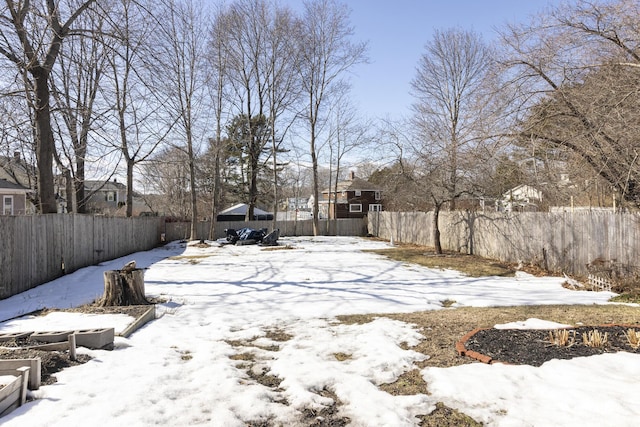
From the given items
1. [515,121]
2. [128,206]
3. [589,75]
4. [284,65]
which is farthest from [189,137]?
[589,75]

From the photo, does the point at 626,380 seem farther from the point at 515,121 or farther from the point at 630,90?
the point at 515,121

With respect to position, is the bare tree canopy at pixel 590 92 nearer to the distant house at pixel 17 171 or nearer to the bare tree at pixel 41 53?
the bare tree at pixel 41 53

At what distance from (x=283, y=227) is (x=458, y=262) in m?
16.3

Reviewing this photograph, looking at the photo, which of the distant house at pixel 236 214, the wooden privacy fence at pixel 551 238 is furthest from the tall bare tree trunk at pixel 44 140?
the distant house at pixel 236 214

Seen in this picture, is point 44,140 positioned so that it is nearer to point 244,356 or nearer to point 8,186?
point 244,356

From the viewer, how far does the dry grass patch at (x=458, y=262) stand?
40.0ft

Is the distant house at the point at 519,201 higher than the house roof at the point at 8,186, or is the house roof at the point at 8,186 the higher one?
the house roof at the point at 8,186

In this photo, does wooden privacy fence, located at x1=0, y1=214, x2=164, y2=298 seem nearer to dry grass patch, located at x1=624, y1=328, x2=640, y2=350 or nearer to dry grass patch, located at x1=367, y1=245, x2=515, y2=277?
dry grass patch, located at x1=624, y1=328, x2=640, y2=350

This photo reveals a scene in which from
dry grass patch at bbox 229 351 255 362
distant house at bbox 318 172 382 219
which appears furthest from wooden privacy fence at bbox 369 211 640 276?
distant house at bbox 318 172 382 219

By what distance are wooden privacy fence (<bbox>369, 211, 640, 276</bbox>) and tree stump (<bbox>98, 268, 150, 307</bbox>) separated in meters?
9.91

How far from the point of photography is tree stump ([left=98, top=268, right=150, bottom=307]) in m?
6.55

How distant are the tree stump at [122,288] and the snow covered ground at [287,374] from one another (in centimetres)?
55

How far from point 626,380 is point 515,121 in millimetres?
6979

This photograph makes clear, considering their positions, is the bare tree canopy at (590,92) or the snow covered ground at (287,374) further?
the bare tree canopy at (590,92)
